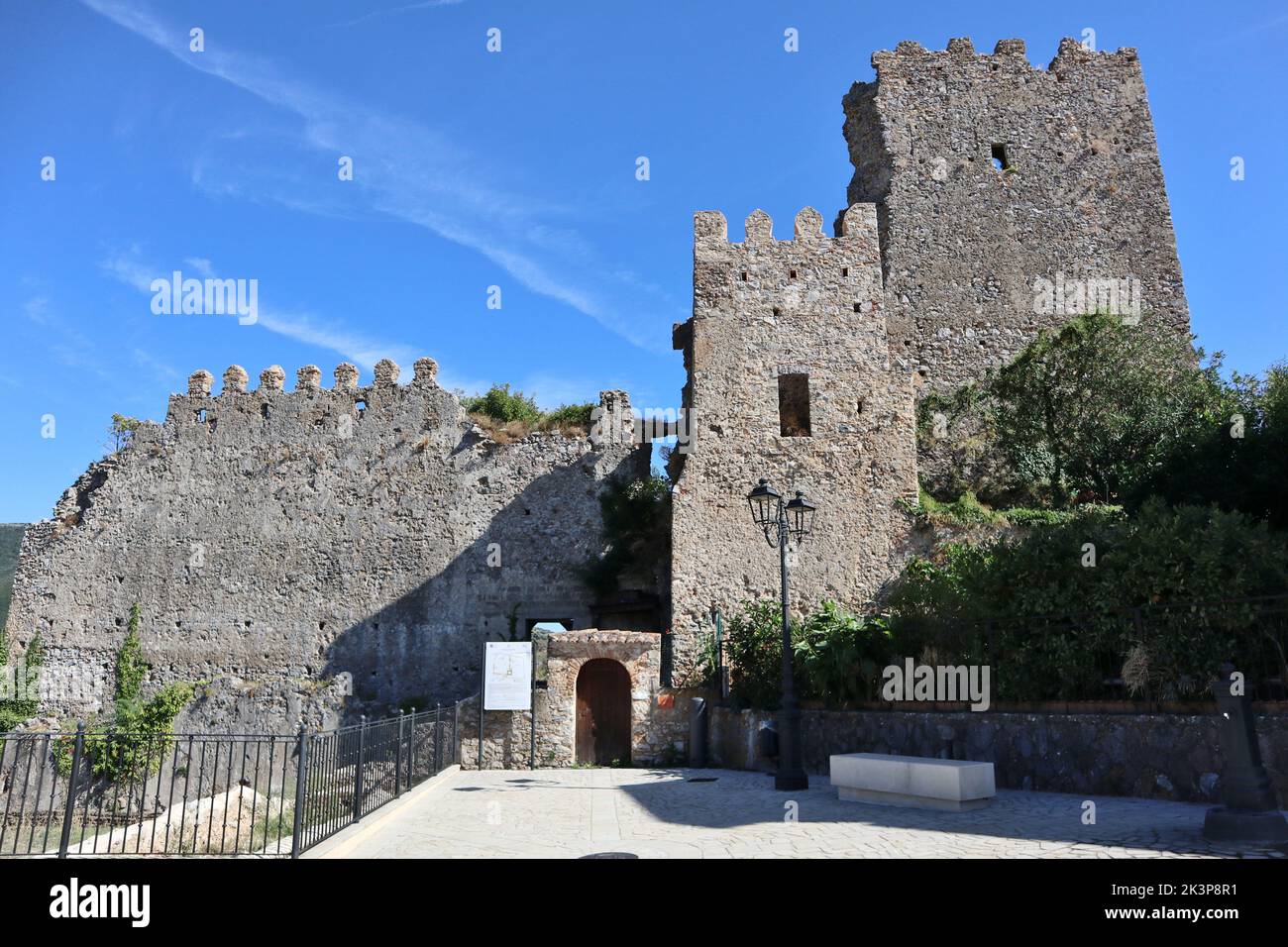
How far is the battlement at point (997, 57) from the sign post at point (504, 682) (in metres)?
18.9

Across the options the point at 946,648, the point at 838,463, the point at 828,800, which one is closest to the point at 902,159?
the point at 838,463

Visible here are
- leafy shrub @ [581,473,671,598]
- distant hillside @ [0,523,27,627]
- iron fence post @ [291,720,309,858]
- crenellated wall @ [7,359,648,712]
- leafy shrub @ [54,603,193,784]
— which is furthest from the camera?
distant hillside @ [0,523,27,627]

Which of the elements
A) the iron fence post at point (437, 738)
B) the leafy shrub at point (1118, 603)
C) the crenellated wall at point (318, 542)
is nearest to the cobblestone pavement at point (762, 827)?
the leafy shrub at point (1118, 603)

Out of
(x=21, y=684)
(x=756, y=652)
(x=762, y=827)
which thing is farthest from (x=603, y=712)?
(x=21, y=684)

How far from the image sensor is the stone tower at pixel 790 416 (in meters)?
15.7

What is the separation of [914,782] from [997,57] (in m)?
22.4

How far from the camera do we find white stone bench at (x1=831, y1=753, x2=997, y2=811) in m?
8.69

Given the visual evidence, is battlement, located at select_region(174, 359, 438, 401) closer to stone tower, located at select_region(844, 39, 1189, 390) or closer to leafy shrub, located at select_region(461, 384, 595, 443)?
leafy shrub, located at select_region(461, 384, 595, 443)

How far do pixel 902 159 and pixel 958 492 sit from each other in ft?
32.1

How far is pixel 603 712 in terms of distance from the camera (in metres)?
15.7

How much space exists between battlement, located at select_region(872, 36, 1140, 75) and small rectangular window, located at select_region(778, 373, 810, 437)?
11.8 meters

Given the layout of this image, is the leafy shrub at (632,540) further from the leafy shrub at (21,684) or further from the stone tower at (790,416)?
the leafy shrub at (21,684)

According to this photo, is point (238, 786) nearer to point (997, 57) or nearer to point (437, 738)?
point (437, 738)

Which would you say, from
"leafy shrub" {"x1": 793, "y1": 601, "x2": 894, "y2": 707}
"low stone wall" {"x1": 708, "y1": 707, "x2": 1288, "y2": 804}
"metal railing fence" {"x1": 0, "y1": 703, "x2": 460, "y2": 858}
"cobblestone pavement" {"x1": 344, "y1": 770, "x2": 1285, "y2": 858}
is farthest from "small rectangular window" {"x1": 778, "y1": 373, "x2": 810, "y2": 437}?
"metal railing fence" {"x1": 0, "y1": 703, "x2": 460, "y2": 858}
